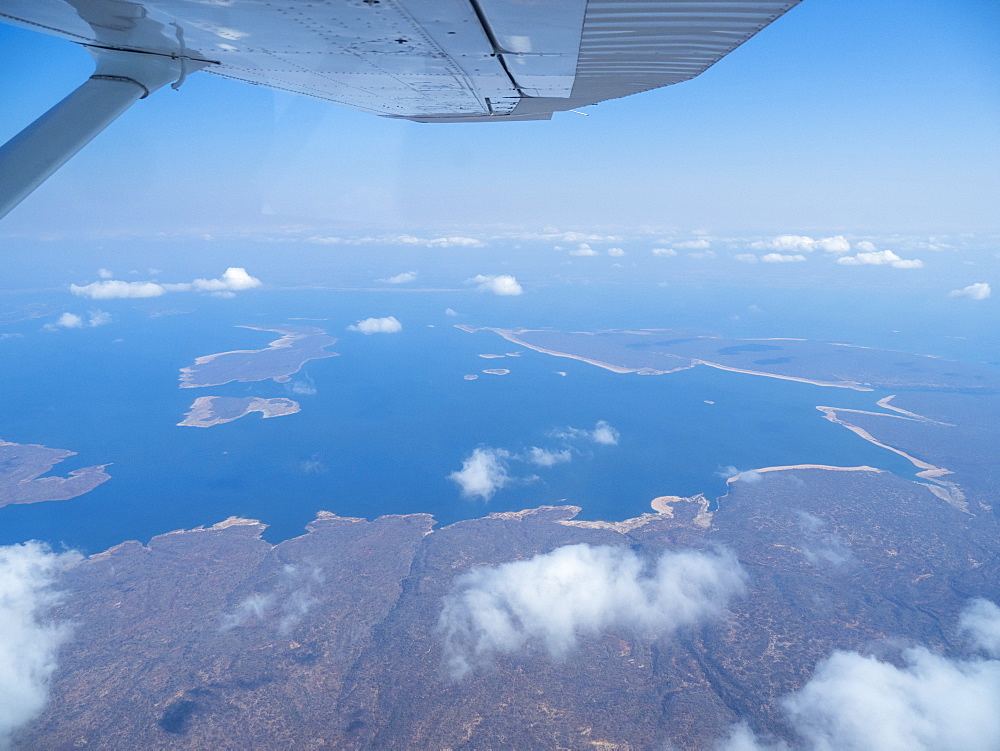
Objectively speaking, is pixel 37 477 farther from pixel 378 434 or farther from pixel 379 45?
pixel 379 45

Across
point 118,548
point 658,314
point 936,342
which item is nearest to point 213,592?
point 118,548

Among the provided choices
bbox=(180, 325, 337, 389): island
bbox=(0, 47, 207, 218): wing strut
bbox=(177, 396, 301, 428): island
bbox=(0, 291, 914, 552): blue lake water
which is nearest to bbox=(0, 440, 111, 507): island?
bbox=(0, 291, 914, 552): blue lake water

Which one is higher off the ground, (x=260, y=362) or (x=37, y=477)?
(x=260, y=362)

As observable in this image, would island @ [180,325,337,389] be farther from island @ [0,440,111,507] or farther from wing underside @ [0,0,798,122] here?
wing underside @ [0,0,798,122]

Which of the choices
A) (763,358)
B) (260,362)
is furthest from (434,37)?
(763,358)

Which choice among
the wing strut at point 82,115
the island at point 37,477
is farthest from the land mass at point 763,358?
the wing strut at point 82,115

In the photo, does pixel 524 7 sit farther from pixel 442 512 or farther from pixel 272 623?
pixel 442 512
